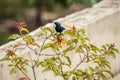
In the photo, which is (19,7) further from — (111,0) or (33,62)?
(33,62)

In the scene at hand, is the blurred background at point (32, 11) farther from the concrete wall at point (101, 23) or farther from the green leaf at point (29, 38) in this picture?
the green leaf at point (29, 38)

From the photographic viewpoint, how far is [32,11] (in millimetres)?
14188

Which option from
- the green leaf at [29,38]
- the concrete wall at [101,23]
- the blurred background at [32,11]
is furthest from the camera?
the blurred background at [32,11]

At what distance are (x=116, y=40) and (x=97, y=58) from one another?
1.91 metres

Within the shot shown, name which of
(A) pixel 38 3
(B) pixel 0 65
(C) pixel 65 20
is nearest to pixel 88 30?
(C) pixel 65 20

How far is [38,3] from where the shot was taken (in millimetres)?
13656

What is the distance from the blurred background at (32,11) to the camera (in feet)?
44.2

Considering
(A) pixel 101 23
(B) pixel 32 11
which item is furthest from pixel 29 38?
(B) pixel 32 11

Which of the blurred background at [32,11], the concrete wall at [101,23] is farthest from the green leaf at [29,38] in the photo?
the blurred background at [32,11]

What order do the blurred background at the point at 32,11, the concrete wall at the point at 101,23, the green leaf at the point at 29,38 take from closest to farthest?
1. the green leaf at the point at 29,38
2. the concrete wall at the point at 101,23
3. the blurred background at the point at 32,11

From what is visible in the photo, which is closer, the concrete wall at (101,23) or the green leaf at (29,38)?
the green leaf at (29,38)

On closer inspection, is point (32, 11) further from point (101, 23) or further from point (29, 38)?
point (29, 38)

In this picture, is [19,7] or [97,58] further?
[19,7]

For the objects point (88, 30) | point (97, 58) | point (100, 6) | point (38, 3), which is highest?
point (38, 3)
